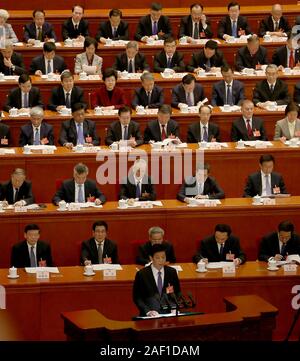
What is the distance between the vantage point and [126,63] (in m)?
13.8

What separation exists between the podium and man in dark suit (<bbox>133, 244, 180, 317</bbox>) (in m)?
1.03

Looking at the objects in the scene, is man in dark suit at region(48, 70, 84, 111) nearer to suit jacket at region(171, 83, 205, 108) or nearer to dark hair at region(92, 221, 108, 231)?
suit jacket at region(171, 83, 205, 108)

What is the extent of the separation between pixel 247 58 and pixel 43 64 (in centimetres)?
247

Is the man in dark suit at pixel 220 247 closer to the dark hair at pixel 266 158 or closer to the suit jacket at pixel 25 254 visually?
the dark hair at pixel 266 158

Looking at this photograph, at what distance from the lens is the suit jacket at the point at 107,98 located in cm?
1316

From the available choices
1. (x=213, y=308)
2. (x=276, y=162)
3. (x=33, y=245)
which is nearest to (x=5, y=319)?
(x=33, y=245)

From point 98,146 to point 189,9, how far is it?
148 inches

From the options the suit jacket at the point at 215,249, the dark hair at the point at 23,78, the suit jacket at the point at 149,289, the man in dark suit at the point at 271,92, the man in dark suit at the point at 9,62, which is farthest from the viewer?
the man in dark suit at the point at 9,62

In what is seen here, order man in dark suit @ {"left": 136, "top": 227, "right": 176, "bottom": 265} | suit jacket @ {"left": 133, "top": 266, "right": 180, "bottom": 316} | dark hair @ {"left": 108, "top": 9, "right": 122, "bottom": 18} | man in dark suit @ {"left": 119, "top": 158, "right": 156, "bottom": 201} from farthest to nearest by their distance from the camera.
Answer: dark hair @ {"left": 108, "top": 9, "right": 122, "bottom": 18}
man in dark suit @ {"left": 119, "top": 158, "right": 156, "bottom": 201}
man in dark suit @ {"left": 136, "top": 227, "right": 176, "bottom": 265}
suit jacket @ {"left": 133, "top": 266, "right": 180, "bottom": 316}

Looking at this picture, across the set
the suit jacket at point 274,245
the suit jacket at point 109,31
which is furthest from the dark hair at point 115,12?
the suit jacket at point 274,245

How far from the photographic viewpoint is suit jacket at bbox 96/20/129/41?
1450 cm

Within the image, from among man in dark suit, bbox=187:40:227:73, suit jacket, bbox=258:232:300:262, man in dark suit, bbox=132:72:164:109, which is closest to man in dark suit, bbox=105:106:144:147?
man in dark suit, bbox=132:72:164:109

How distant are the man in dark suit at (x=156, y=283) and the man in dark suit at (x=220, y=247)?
91 cm

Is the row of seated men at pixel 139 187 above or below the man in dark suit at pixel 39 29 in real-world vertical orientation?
below
